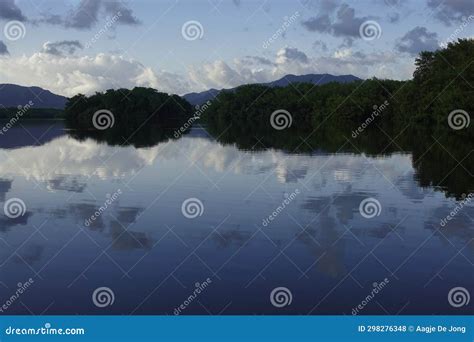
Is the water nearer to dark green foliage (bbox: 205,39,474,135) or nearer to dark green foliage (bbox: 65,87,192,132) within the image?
dark green foliage (bbox: 205,39,474,135)

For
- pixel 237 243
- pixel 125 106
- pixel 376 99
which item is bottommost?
pixel 125 106

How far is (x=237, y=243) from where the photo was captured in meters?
16.8

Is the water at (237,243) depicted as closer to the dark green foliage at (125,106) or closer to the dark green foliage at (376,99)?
the dark green foliage at (376,99)

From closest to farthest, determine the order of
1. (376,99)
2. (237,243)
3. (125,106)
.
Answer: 1. (237,243)
2. (376,99)
3. (125,106)

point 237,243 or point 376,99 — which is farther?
point 376,99

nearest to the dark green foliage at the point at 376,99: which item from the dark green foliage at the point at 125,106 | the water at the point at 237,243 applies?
the dark green foliage at the point at 125,106

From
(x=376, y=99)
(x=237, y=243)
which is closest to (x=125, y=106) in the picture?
(x=376, y=99)

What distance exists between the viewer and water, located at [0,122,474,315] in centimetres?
1245

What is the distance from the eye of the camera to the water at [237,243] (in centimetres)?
1245

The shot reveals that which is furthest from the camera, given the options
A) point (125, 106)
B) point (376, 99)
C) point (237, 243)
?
point (125, 106)

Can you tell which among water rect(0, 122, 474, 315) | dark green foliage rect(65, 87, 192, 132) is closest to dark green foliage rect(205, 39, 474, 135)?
dark green foliage rect(65, 87, 192, 132)

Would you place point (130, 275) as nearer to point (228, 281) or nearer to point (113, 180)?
point (228, 281)

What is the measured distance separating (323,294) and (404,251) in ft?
13.8

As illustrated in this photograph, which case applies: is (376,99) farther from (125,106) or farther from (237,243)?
(237,243)
